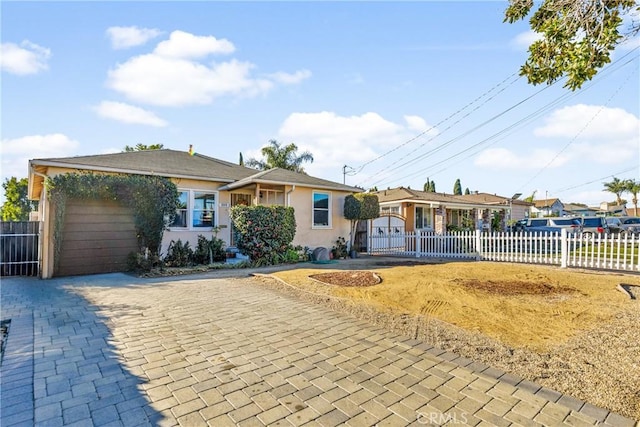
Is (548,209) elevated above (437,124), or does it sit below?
below

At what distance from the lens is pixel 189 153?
15.6 meters

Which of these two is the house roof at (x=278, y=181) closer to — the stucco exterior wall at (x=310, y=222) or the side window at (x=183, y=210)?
the stucco exterior wall at (x=310, y=222)

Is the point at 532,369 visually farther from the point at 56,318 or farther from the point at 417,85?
the point at 417,85

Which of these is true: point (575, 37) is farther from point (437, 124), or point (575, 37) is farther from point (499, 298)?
point (437, 124)

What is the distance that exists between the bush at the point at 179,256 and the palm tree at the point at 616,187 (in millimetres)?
76599

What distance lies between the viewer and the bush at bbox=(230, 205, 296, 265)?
10938mm

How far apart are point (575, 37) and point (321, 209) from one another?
460 inches

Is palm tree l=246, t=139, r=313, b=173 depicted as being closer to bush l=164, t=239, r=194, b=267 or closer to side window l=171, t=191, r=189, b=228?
side window l=171, t=191, r=189, b=228

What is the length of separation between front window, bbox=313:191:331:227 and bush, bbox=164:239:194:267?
18.0 feet

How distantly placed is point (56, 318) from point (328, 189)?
35.9 ft

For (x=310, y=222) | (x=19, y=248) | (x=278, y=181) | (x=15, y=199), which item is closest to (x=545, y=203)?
(x=310, y=222)

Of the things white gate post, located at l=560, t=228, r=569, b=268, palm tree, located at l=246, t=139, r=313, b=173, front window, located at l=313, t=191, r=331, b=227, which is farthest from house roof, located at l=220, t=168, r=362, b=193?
palm tree, located at l=246, t=139, r=313, b=173

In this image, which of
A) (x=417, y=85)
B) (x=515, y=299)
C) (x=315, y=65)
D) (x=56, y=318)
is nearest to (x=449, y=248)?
(x=417, y=85)

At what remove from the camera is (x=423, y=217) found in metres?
24.3
